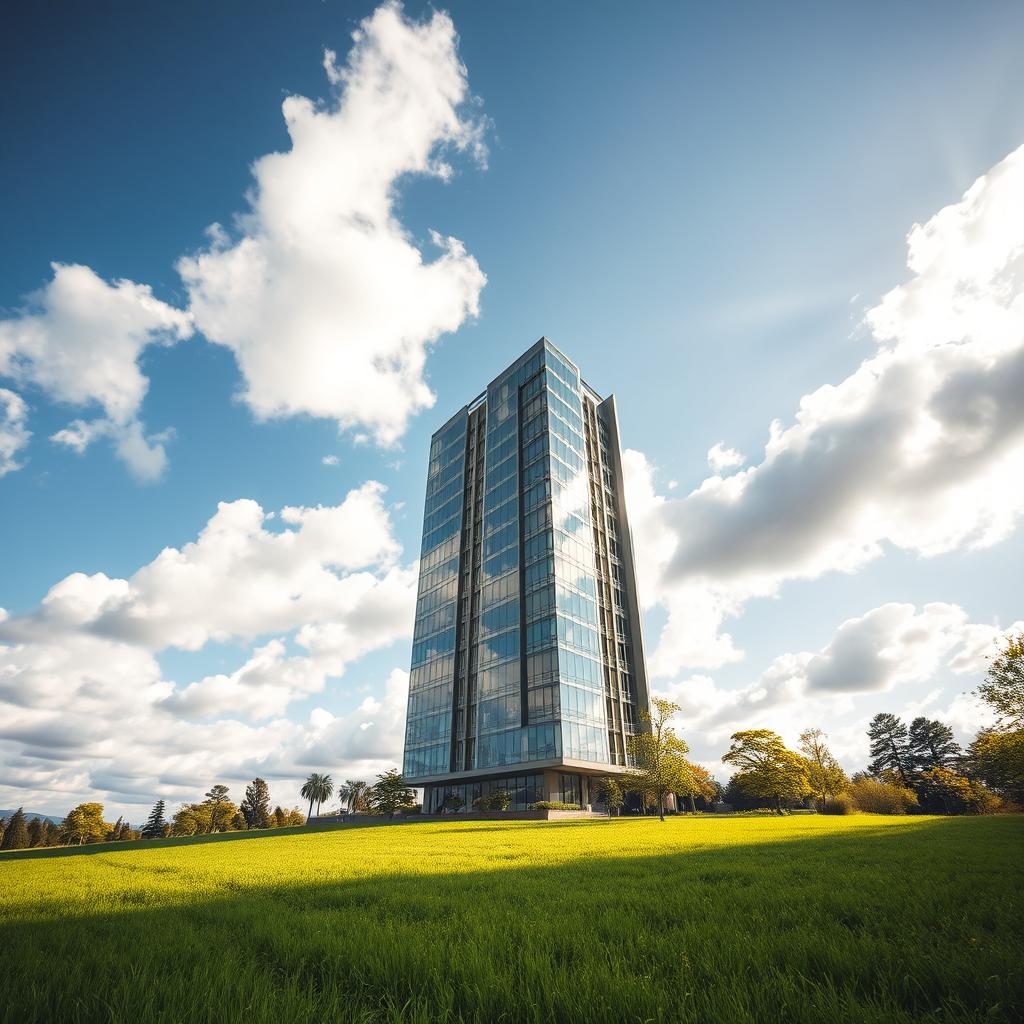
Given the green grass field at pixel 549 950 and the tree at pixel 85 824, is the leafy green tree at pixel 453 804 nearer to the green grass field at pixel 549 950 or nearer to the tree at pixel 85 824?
the green grass field at pixel 549 950

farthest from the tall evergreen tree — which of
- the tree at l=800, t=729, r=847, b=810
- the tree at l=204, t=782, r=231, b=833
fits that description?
the tree at l=800, t=729, r=847, b=810

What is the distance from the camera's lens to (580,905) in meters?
5.12

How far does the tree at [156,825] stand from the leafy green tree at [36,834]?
718 inches

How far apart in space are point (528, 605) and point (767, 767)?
29002mm

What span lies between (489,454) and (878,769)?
86.3m

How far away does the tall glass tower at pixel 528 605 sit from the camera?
5228 cm

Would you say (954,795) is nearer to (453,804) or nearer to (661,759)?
(661,759)

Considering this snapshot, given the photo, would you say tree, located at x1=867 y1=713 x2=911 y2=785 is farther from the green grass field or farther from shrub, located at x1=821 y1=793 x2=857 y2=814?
the green grass field

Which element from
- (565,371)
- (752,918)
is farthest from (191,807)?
(752,918)

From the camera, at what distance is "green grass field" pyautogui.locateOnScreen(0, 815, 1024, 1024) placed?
2.45 meters

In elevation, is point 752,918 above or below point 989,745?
below

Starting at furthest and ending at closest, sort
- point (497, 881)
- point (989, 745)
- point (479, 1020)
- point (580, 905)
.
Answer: point (989, 745) → point (497, 881) → point (580, 905) → point (479, 1020)

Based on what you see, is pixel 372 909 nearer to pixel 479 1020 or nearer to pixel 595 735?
pixel 479 1020

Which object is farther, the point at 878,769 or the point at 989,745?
the point at 878,769
